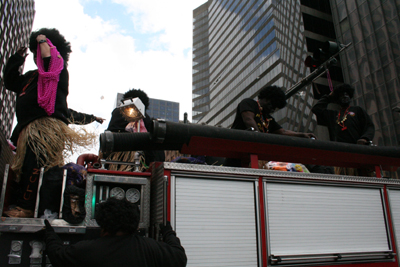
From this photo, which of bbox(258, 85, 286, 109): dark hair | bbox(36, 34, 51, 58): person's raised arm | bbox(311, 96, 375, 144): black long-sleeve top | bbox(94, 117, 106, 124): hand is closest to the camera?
bbox(36, 34, 51, 58): person's raised arm

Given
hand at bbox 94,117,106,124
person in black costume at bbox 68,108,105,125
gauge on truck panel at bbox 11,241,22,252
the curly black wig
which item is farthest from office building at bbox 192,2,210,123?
gauge on truck panel at bbox 11,241,22,252

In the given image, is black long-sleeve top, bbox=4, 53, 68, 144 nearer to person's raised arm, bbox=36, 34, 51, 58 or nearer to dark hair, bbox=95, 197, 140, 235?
person's raised arm, bbox=36, 34, 51, 58

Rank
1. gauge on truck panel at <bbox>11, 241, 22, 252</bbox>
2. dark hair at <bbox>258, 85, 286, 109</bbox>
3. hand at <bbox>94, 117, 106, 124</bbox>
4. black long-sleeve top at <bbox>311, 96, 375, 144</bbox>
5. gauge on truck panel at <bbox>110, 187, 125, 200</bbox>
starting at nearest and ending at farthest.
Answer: gauge on truck panel at <bbox>11, 241, 22, 252</bbox>, gauge on truck panel at <bbox>110, 187, 125, 200</bbox>, hand at <bbox>94, 117, 106, 124</bbox>, dark hair at <bbox>258, 85, 286, 109</bbox>, black long-sleeve top at <bbox>311, 96, 375, 144</bbox>

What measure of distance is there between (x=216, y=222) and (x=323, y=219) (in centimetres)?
117

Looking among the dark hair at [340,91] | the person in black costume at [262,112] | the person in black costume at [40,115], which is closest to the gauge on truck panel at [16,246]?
the person in black costume at [40,115]

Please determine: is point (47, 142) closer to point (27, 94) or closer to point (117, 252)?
point (27, 94)

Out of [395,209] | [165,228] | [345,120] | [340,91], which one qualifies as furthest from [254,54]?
[165,228]

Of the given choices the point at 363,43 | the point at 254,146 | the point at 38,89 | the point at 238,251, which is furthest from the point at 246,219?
→ the point at 363,43

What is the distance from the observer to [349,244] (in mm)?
3131

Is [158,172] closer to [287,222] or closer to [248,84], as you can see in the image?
[287,222]

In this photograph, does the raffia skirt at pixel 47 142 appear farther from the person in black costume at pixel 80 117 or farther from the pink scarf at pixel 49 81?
the person in black costume at pixel 80 117

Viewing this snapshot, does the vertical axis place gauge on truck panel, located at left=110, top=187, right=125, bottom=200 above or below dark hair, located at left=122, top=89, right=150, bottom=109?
below

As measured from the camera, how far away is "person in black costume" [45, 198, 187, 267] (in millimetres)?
2061

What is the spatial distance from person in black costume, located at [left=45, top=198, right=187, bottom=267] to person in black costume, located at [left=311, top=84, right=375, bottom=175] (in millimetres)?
3244
